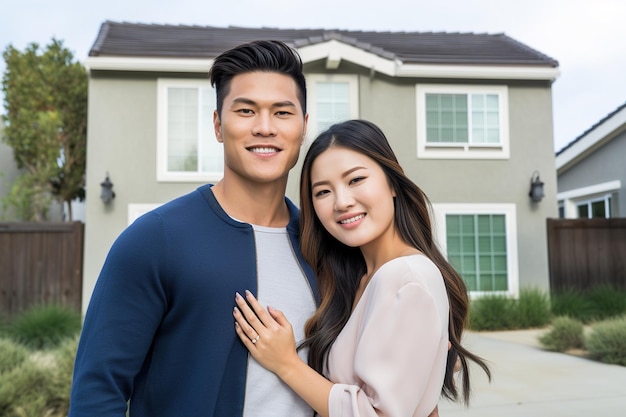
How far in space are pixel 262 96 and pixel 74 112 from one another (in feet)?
57.4

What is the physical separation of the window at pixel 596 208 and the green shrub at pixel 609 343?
26.0 feet

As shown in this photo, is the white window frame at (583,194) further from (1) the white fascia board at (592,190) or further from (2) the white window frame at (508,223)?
(2) the white window frame at (508,223)

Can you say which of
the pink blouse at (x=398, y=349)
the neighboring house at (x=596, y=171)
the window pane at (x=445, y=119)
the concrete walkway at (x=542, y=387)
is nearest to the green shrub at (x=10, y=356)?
the concrete walkway at (x=542, y=387)

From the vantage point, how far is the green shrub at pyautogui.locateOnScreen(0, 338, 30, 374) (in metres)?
5.61

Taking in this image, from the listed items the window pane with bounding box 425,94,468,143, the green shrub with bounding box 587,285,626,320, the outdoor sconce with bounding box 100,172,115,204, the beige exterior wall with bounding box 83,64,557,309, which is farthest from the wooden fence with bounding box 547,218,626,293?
the outdoor sconce with bounding box 100,172,115,204

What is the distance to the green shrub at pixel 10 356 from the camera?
5.61 metres

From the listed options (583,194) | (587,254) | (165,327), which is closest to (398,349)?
(165,327)

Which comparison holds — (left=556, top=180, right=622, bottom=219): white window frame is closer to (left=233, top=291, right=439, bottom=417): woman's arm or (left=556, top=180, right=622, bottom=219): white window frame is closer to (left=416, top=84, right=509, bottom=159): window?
(left=416, top=84, right=509, bottom=159): window

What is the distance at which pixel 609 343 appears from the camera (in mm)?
7383

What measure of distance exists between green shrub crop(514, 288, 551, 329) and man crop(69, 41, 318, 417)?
9.71 meters

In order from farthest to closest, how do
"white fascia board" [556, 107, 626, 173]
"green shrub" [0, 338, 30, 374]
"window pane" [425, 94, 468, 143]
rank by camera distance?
"white fascia board" [556, 107, 626, 173]
"window pane" [425, 94, 468, 143]
"green shrub" [0, 338, 30, 374]

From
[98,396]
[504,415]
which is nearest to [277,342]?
[98,396]

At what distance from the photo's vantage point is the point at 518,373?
674 centimetres

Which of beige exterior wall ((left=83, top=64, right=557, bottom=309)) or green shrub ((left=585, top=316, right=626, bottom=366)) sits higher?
beige exterior wall ((left=83, top=64, right=557, bottom=309))
